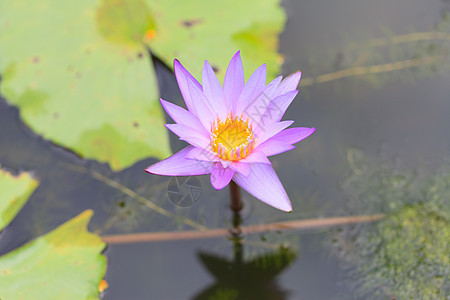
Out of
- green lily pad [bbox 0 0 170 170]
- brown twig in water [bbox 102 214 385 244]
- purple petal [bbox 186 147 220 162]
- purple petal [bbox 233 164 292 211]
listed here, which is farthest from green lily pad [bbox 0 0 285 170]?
purple petal [bbox 233 164 292 211]

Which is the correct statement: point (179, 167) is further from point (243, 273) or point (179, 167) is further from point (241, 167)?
point (243, 273)

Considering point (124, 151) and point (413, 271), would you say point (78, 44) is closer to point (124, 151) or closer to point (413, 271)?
point (124, 151)

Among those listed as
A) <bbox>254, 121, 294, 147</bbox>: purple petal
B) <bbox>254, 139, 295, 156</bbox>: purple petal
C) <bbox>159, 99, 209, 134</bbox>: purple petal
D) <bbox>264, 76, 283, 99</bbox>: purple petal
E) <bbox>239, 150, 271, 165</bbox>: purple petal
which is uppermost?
<bbox>264, 76, 283, 99</bbox>: purple petal

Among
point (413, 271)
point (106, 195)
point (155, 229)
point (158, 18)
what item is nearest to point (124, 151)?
point (106, 195)

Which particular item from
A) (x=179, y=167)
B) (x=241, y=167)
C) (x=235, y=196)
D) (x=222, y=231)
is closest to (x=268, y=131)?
(x=241, y=167)

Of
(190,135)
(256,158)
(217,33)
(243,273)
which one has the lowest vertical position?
(243,273)

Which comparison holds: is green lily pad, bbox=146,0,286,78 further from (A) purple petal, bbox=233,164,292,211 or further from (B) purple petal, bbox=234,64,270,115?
(A) purple petal, bbox=233,164,292,211
